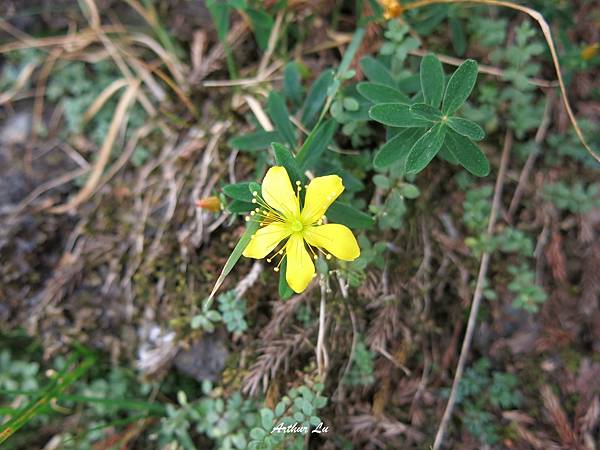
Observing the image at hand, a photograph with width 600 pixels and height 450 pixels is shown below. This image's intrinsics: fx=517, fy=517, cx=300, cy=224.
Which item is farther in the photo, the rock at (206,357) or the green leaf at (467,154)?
the rock at (206,357)

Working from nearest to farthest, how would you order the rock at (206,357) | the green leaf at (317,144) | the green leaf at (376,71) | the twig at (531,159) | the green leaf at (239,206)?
the green leaf at (239,206) < the green leaf at (317,144) < the green leaf at (376,71) < the rock at (206,357) < the twig at (531,159)

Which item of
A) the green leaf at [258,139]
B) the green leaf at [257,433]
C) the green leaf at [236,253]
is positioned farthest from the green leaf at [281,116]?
the green leaf at [257,433]

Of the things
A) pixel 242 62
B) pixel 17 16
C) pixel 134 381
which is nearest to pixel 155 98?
pixel 242 62

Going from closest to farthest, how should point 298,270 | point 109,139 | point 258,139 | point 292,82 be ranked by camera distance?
1. point 298,270
2. point 258,139
3. point 292,82
4. point 109,139

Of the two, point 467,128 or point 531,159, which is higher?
point 467,128

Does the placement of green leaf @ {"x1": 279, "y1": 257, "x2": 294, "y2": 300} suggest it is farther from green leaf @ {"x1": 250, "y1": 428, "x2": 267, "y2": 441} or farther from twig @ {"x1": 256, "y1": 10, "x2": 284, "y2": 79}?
twig @ {"x1": 256, "y1": 10, "x2": 284, "y2": 79}

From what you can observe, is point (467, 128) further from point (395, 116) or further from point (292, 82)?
point (292, 82)

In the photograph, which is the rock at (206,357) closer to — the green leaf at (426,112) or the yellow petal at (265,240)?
the yellow petal at (265,240)

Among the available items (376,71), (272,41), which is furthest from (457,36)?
(272,41)
